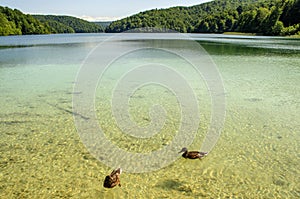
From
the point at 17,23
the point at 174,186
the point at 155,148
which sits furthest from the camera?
the point at 17,23

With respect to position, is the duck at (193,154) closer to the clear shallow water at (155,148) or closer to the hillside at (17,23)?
the clear shallow water at (155,148)

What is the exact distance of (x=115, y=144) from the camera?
8461 mm

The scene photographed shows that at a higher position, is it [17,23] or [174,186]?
[174,186]

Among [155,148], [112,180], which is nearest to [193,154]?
[155,148]

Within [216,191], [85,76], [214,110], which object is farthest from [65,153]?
[85,76]

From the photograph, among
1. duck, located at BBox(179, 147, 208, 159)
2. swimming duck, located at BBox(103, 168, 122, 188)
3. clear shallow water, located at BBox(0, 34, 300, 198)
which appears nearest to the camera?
clear shallow water, located at BBox(0, 34, 300, 198)

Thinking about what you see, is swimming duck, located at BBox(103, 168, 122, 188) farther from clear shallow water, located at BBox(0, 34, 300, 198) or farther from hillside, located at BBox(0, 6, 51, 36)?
hillside, located at BBox(0, 6, 51, 36)

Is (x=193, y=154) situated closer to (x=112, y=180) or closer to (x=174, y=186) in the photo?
(x=174, y=186)

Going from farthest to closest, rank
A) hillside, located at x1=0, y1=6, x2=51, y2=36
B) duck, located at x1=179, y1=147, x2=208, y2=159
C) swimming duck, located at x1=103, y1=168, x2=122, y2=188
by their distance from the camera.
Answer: hillside, located at x1=0, y1=6, x2=51, y2=36 → duck, located at x1=179, y1=147, x2=208, y2=159 → swimming duck, located at x1=103, y1=168, x2=122, y2=188

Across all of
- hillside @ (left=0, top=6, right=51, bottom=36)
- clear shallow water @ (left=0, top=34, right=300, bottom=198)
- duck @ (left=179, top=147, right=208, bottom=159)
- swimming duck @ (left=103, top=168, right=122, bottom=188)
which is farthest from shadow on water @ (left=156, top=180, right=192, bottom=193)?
hillside @ (left=0, top=6, right=51, bottom=36)

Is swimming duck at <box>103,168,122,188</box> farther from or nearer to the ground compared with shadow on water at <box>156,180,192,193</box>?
farther from the ground

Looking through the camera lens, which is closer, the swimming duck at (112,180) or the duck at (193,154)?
the swimming duck at (112,180)

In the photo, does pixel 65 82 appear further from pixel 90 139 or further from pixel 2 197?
pixel 2 197

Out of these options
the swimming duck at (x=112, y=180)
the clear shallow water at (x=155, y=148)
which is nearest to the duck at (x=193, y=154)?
the clear shallow water at (x=155, y=148)
